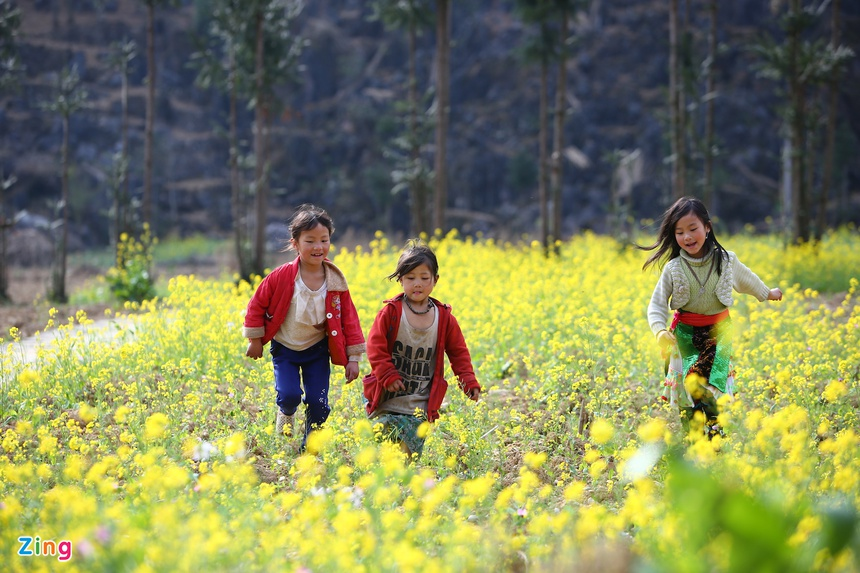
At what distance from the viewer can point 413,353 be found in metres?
4.45

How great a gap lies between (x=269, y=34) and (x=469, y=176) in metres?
28.5

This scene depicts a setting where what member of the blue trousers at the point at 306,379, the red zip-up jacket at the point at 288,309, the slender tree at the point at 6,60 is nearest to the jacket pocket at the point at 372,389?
the red zip-up jacket at the point at 288,309

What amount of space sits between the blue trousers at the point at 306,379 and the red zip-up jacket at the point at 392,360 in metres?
0.36

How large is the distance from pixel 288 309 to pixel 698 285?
2.56 meters

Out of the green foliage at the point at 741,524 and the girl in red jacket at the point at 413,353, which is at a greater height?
the green foliage at the point at 741,524

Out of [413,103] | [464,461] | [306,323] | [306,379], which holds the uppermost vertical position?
[413,103]

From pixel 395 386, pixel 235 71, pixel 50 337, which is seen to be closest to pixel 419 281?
pixel 395 386

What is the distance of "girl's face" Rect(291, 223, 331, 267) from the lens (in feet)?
15.1

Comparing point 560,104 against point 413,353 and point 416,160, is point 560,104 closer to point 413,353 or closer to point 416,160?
point 416,160

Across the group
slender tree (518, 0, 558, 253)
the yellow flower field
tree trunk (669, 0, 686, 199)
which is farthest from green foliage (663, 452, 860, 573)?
slender tree (518, 0, 558, 253)

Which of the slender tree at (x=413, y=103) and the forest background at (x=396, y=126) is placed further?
the forest background at (x=396, y=126)

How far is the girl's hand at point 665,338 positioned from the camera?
401 cm

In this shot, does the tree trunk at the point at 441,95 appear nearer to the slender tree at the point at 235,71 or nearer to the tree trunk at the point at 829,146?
the slender tree at the point at 235,71

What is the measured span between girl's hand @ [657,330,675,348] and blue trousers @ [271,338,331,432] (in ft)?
6.78
